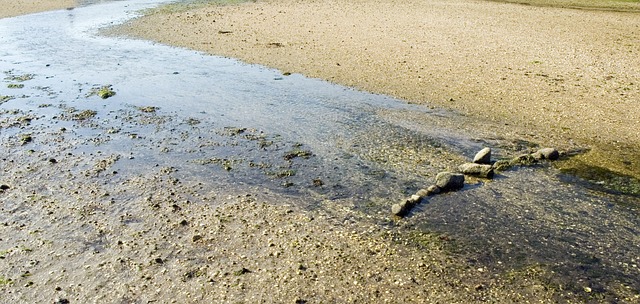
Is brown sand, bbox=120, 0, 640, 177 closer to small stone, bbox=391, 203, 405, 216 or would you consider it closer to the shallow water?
the shallow water

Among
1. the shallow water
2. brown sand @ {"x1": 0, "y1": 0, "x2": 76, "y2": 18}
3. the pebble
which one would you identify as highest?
the pebble

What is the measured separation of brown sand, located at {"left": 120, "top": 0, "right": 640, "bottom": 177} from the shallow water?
1180mm

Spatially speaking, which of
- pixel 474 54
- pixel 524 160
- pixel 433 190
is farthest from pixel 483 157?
pixel 474 54

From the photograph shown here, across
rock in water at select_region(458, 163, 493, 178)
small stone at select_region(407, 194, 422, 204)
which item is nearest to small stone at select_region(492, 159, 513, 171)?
rock in water at select_region(458, 163, 493, 178)

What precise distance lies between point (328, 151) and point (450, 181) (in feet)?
9.18

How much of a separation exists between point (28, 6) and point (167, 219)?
3351cm

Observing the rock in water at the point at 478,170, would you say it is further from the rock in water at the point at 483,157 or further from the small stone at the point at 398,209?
the small stone at the point at 398,209

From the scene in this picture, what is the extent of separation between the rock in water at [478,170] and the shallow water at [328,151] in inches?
8.2

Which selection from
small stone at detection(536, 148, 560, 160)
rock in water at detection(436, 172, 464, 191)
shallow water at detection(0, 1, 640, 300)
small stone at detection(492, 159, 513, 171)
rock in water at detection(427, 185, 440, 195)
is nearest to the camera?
shallow water at detection(0, 1, 640, 300)

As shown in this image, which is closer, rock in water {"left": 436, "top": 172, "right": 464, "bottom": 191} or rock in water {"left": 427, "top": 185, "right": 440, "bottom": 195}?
rock in water {"left": 427, "top": 185, "right": 440, "bottom": 195}

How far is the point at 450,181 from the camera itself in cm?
924

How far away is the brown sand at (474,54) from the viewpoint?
12.4 m

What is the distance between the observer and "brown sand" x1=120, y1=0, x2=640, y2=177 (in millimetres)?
12438

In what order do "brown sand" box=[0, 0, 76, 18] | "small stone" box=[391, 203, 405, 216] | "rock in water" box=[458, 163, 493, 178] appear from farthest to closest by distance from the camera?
"brown sand" box=[0, 0, 76, 18] → "rock in water" box=[458, 163, 493, 178] → "small stone" box=[391, 203, 405, 216]
